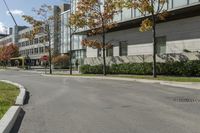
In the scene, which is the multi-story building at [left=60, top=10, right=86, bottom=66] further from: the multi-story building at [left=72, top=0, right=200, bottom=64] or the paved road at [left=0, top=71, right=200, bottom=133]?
the paved road at [left=0, top=71, right=200, bottom=133]

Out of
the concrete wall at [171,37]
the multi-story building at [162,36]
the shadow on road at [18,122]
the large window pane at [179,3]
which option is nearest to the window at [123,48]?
the multi-story building at [162,36]

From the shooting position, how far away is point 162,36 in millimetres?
39969

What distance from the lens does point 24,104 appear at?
14992mm

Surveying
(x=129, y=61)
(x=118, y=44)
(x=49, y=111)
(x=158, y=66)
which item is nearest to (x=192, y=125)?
(x=49, y=111)

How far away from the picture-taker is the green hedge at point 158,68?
3206 centimetres

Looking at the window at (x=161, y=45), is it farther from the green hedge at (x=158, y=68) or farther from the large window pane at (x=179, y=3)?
the large window pane at (x=179, y=3)

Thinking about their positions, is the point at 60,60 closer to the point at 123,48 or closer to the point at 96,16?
the point at 123,48

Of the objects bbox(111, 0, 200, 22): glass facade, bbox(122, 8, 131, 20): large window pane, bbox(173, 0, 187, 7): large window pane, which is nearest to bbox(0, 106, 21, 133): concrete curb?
bbox(111, 0, 200, 22): glass facade

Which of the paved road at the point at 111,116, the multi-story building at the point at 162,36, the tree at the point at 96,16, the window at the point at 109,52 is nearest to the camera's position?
the paved road at the point at 111,116

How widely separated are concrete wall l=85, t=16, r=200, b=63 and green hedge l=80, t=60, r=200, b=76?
8.69ft

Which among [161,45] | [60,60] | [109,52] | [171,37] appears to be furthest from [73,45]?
[171,37]

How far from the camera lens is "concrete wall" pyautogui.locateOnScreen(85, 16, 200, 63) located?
35.6 meters

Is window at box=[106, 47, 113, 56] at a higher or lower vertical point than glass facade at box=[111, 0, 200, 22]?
lower

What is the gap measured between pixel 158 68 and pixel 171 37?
4.28m
